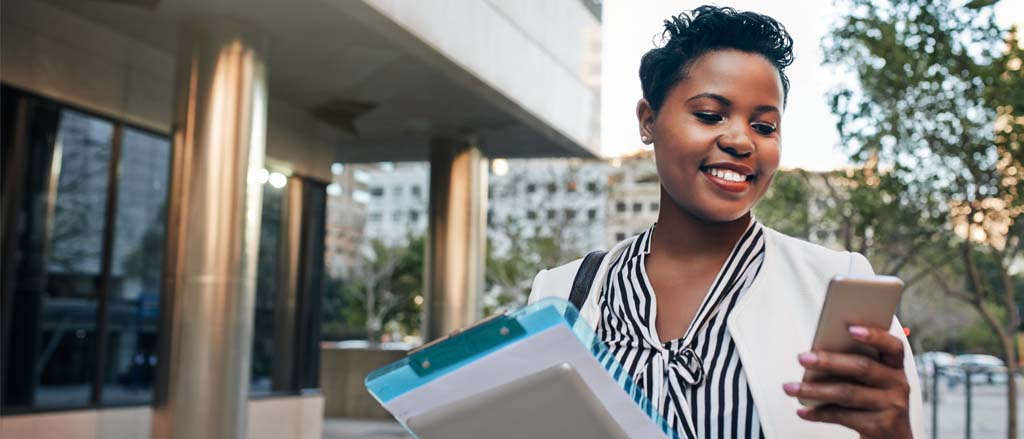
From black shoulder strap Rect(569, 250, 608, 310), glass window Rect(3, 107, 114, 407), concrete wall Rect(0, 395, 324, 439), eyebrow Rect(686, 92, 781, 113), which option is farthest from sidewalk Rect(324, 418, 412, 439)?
eyebrow Rect(686, 92, 781, 113)

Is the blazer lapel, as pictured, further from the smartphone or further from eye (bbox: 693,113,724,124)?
the smartphone

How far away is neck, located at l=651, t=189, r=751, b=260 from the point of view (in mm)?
2109

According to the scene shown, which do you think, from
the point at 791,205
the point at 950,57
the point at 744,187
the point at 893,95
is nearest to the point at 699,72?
the point at 744,187

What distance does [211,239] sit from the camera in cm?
1041

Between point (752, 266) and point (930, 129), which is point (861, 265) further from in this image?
point (930, 129)

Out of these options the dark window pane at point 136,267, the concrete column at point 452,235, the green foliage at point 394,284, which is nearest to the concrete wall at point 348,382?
the concrete column at point 452,235

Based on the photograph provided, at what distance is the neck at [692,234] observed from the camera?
2109 mm

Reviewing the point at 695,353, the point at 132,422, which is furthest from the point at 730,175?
the point at 132,422

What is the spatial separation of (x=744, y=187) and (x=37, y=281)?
10.7 meters

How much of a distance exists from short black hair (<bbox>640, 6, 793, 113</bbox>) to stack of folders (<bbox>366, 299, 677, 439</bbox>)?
790 millimetres

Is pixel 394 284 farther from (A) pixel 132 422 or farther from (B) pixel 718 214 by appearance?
(B) pixel 718 214

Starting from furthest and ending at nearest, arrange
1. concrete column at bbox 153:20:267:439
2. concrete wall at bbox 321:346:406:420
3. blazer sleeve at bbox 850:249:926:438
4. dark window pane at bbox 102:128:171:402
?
1. concrete wall at bbox 321:346:406:420
2. dark window pane at bbox 102:128:171:402
3. concrete column at bbox 153:20:267:439
4. blazer sleeve at bbox 850:249:926:438

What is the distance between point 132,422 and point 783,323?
11768mm

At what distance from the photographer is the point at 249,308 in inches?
428
